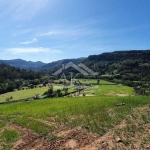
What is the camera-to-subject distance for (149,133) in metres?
19.0

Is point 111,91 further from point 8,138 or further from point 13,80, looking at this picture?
point 13,80

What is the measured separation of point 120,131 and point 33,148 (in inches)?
355

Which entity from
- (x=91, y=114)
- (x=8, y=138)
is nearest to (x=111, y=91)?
(x=91, y=114)

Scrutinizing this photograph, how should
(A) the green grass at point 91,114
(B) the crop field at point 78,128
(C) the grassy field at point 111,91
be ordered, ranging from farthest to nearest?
(C) the grassy field at point 111,91 → (A) the green grass at point 91,114 → (B) the crop field at point 78,128

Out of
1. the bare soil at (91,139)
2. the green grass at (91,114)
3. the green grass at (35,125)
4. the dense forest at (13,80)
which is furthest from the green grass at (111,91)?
the bare soil at (91,139)

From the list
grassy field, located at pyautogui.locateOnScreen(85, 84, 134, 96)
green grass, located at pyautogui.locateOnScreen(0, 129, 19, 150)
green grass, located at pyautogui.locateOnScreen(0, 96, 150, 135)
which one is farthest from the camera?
grassy field, located at pyautogui.locateOnScreen(85, 84, 134, 96)

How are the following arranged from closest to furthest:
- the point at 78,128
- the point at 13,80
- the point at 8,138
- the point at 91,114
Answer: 1. the point at 8,138
2. the point at 78,128
3. the point at 91,114
4. the point at 13,80

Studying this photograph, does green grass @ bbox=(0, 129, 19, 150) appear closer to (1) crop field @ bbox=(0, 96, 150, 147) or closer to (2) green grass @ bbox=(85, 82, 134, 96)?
(1) crop field @ bbox=(0, 96, 150, 147)

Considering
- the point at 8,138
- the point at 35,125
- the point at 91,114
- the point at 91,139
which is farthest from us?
the point at 91,114

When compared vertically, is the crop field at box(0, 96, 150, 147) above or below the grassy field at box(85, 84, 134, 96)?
above

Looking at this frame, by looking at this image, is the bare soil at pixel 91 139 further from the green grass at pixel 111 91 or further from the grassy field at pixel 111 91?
the green grass at pixel 111 91

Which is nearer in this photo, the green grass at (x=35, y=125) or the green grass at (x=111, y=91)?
the green grass at (x=35, y=125)

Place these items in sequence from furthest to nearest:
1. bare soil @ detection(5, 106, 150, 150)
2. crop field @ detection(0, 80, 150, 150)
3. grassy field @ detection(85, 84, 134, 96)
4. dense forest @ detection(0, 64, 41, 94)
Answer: dense forest @ detection(0, 64, 41, 94) → grassy field @ detection(85, 84, 134, 96) → crop field @ detection(0, 80, 150, 150) → bare soil @ detection(5, 106, 150, 150)

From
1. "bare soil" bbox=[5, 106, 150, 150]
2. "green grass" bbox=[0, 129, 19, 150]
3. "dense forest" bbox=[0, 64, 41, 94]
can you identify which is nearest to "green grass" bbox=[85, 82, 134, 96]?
"dense forest" bbox=[0, 64, 41, 94]
